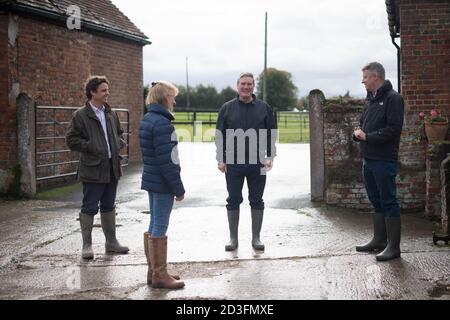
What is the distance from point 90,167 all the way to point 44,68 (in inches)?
250

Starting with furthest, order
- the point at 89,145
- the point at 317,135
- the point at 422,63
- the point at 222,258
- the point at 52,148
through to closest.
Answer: the point at 52,148 < the point at 317,135 < the point at 422,63 < the point at 89,145 < the point at 222,258

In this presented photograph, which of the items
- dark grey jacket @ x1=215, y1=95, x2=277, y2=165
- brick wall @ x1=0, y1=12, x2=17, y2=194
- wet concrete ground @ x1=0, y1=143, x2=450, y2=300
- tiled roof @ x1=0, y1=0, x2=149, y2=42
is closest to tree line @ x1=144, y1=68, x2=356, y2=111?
tiled roof @ x1=0, y1=0, x2=149, y2=42

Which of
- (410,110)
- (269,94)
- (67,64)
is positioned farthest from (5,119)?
(269,94)

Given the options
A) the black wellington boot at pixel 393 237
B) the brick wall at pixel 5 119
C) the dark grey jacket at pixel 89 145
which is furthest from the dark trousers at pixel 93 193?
the brick wall at pixel 5 119

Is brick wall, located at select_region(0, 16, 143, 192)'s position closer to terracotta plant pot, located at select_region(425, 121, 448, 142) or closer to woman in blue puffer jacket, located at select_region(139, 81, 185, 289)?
woman in blue puffer jacket, located at select_region(139, 81, 185, 289)

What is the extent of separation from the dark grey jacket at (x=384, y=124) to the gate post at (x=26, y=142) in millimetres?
6495

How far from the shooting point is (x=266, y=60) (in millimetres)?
39500

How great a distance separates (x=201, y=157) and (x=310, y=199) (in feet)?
29.6

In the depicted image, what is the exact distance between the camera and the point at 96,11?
15344mm

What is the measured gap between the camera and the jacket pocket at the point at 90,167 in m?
6.44

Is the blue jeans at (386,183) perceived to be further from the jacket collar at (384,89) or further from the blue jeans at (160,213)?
the blue jeans at (160,213)

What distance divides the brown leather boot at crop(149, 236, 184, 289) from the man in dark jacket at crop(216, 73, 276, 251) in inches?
60.0

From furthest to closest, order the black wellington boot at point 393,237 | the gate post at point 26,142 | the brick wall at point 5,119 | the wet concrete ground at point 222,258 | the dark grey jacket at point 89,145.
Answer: the brick wall at point 5,119
the gate post at point 26,142
the dark grey jacket at point 89,145
the black wellington boot at point 393,237
the wet concrete ground at point 222,258

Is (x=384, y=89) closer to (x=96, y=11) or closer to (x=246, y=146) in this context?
(x=246, y=146)
